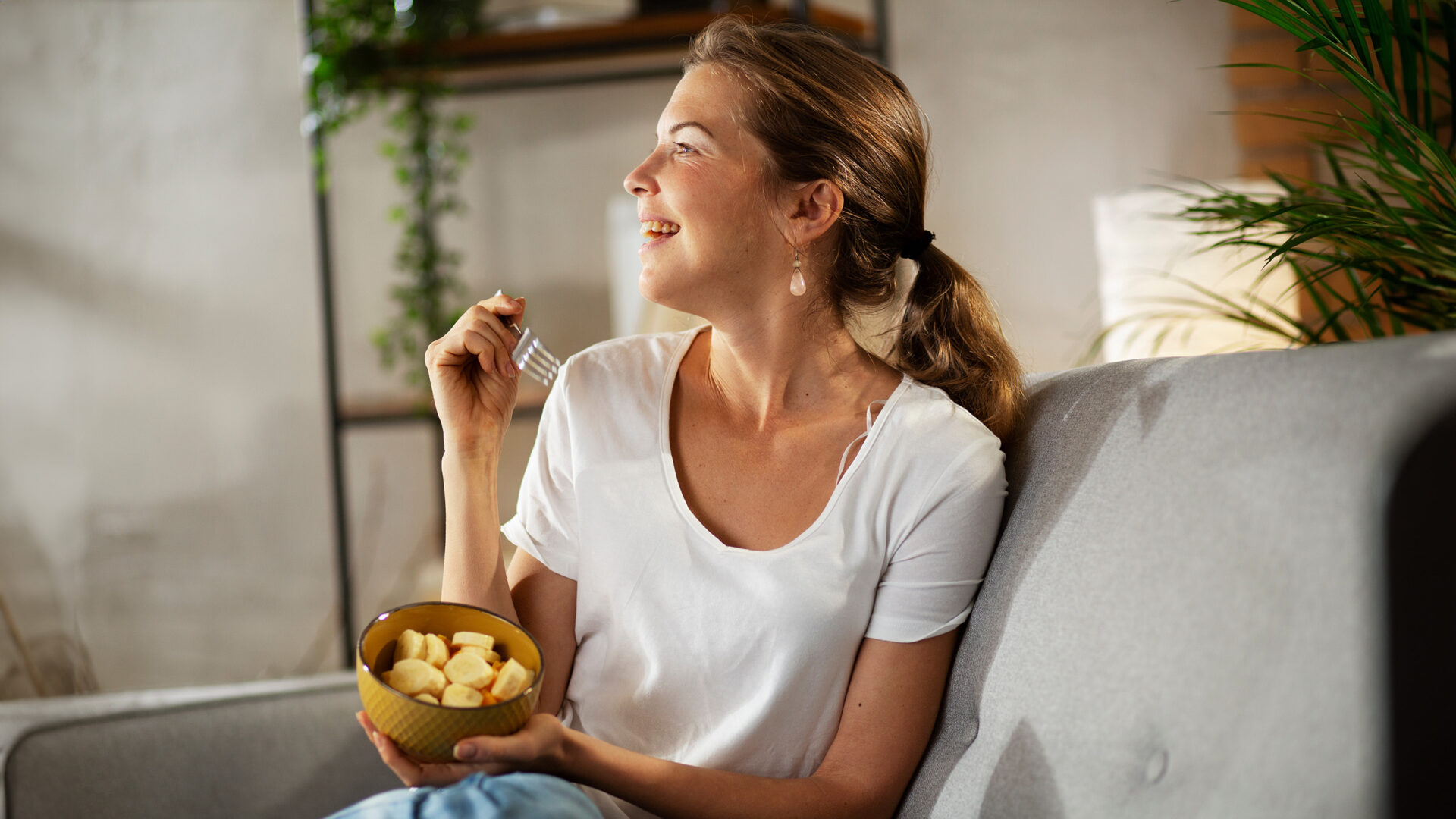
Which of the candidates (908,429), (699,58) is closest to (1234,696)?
(908,429)

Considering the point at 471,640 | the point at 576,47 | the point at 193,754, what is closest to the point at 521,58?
the point at 576,47

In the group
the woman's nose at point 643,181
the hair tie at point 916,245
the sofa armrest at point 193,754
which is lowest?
the sofa armrest at point 193,754

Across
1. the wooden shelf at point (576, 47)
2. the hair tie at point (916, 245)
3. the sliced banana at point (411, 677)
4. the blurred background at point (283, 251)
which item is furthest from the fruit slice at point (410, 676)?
the wooden shelf at point (576, 47)

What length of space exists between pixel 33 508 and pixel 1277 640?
255cm

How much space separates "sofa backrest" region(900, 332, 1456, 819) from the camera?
0.65 m

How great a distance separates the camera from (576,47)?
2.39 m

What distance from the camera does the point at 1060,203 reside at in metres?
2.58

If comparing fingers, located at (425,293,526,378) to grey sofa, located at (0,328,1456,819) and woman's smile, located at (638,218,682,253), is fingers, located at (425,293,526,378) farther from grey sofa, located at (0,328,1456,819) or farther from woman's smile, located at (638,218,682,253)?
grey sofa, located at (0,328,1456,819)

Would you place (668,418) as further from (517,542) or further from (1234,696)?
(1234,696)

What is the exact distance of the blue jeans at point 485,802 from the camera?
29.0 inches

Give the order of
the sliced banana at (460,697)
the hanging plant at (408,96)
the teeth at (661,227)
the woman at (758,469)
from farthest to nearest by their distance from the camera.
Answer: the hanging plant at (408,96) < the teeth at (661,227) < the woman at (758,469) < the sliced banana at (460,697)

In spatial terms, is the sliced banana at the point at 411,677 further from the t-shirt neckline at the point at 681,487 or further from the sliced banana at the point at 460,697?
the t-shirt neckline at the point at 681,487

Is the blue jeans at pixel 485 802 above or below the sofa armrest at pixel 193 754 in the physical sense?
above

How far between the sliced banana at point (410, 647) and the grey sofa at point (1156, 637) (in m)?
0.46
